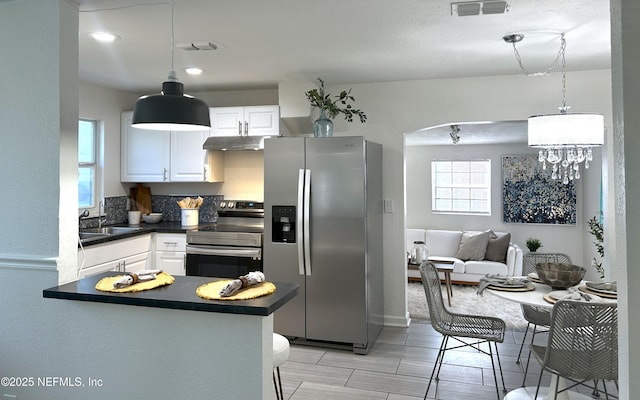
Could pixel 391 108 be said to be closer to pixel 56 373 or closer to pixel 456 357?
pixel 456 357

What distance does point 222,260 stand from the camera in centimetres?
420

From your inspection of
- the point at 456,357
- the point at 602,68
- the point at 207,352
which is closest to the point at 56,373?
the point at 207,352

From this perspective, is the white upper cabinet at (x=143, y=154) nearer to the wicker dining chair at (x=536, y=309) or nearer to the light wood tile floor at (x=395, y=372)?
the light wood tile floor at (x=395, y=372)

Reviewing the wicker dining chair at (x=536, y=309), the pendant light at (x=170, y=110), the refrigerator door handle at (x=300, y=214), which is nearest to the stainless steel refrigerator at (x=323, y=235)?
the refrigerator door handle at (x=300, y=214)

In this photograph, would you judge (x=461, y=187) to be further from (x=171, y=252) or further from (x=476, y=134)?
(x=171, y=252)

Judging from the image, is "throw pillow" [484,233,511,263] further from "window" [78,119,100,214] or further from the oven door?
"window" [78,119,100,214]

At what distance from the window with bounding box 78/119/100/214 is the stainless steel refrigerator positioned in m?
1.97

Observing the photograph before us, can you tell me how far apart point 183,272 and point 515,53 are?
3.44m

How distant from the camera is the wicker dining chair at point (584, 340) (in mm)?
2244

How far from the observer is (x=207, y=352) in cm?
199

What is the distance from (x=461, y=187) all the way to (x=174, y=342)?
21.9 feet

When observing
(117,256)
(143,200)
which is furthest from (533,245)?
(117,256)

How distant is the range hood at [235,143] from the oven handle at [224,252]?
99 centimetres

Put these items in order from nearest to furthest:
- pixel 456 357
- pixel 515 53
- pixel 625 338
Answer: pixel 625 338 → pixel 515 53 → pixel 456 357
